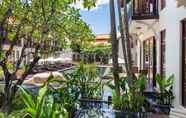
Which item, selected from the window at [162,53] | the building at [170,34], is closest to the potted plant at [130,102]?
the building at [170,34]

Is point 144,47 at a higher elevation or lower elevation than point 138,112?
higher

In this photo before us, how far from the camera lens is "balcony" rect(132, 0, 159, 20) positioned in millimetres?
22281

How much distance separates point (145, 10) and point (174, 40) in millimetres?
6253

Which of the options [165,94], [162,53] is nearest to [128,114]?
[165,94]

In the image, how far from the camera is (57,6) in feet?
37.7

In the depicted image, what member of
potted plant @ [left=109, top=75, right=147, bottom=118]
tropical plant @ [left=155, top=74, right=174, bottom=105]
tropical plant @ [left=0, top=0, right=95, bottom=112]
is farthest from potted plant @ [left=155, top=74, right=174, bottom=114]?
tropical plant @ [left=0, top=0, right=95, bottom=112]

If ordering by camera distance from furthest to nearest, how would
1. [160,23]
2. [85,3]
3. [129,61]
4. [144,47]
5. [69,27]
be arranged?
1. [144,47]
2. [160,23]
3. [129,61]
4. [69,27]
5. [85,3]

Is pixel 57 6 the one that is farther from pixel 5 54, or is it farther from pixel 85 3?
pixel 5 54

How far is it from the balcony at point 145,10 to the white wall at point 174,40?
2.81m

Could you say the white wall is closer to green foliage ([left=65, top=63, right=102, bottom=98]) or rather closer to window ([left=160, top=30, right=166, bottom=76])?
window ([left=160, top=30, right=166, bottom=76])

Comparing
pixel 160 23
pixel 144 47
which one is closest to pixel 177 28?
pixel 160 23

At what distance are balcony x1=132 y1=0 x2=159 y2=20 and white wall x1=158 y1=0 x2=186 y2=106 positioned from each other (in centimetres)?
281

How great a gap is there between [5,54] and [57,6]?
5.89ft

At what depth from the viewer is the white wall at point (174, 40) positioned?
1614 cm
